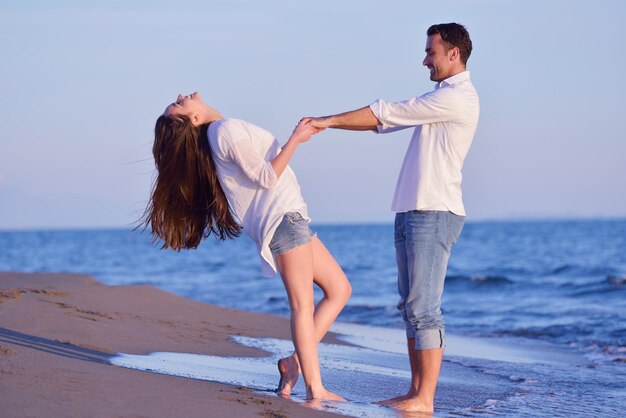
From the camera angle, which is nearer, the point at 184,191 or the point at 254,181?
the point at 254,181

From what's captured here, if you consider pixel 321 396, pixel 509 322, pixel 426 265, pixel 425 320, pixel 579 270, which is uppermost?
pixel 426 265

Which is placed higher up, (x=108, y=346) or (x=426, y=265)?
(x=426, y=265)

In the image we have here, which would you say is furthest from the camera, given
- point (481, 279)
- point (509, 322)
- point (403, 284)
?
point (481, 279)

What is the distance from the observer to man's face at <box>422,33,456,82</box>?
4.72 meters

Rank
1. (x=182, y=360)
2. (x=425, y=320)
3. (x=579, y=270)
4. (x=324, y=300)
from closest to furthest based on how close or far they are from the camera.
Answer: (x=425, y=320) → (x=324, y=300) → (x=182, y=360) → (x=579, y=270)

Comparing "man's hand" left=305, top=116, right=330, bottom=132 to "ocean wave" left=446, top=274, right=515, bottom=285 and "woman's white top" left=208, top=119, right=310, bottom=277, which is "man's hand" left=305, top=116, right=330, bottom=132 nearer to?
"woman's white top" left=208, top=119, right=310, bottom=277

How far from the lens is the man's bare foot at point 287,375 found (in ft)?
15.4

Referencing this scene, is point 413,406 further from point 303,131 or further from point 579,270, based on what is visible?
point 579,270

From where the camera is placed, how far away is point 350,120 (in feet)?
15.1

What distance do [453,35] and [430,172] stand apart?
78cm

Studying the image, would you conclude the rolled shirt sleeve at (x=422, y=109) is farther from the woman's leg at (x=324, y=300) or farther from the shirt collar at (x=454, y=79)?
the woman's leg at (x=324, y=300)

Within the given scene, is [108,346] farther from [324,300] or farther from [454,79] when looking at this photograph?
[454,79]

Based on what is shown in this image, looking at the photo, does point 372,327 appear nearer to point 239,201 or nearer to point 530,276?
point 239,201

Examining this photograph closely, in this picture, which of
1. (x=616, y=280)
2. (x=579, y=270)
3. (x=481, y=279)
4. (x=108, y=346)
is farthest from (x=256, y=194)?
(x=579, y=270)
